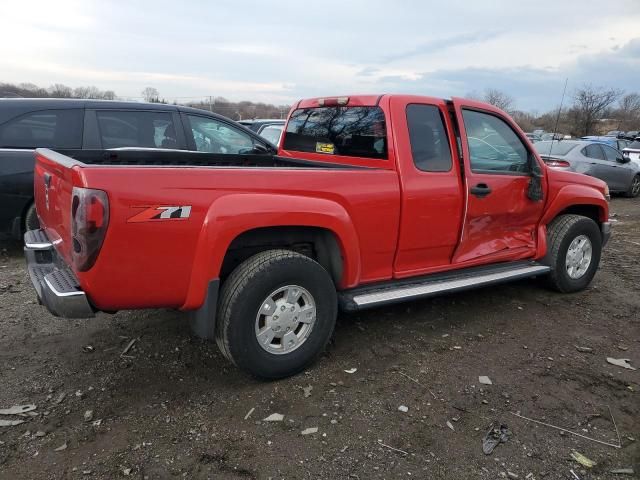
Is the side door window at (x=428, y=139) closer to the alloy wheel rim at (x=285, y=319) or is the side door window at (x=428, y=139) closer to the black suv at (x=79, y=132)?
the alloy wheel rim at (x=285, y=319)

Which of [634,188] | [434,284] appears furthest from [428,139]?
[634,188]

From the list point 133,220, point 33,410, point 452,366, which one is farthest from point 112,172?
point 452,366

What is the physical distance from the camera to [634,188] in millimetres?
13109

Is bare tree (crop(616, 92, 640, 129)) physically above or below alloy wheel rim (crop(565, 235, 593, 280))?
above

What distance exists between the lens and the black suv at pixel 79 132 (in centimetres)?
551

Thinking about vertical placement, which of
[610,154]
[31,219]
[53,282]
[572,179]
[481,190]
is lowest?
[31,219]

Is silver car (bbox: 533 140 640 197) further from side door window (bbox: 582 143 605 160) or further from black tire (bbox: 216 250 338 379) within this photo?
black tire (bbox: 216 250 338 379)

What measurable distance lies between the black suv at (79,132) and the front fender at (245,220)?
354 cm

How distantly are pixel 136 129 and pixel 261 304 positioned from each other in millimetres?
3983

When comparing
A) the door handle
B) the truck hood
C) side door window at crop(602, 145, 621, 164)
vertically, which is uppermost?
side door window at crop(602, 145, 621, 164)

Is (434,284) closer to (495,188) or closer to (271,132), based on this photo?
(495,188)

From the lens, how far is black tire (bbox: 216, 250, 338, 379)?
9.83ft

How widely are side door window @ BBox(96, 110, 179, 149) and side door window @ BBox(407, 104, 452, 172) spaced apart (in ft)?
11.4

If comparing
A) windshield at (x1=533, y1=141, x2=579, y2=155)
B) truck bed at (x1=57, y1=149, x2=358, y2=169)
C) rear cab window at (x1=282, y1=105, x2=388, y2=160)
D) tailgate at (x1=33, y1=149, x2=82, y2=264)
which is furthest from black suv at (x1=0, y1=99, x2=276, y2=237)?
windshield at (x1=533, y1=141, x2=579, y2=155)
